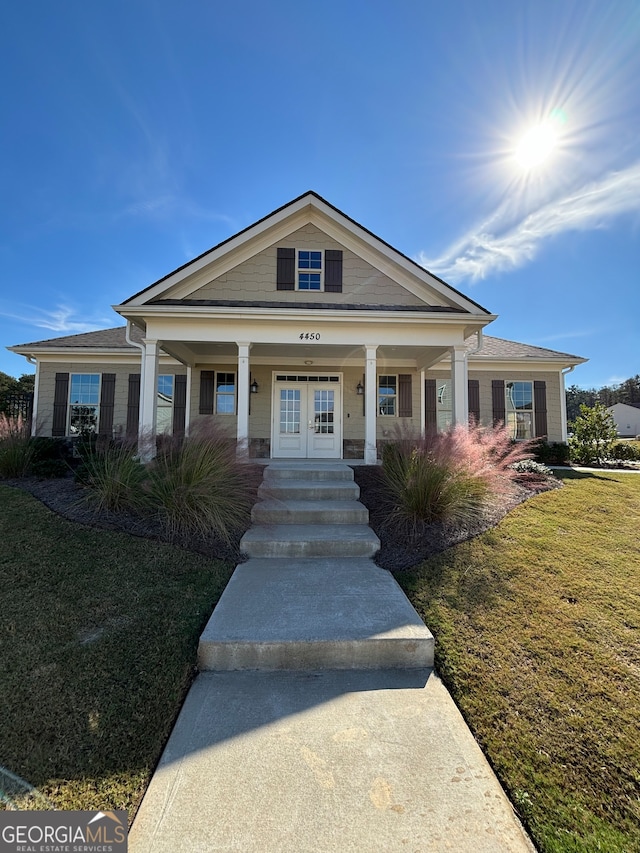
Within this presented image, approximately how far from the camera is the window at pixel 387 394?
1104 centimetres

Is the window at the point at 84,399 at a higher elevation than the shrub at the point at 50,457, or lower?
higher

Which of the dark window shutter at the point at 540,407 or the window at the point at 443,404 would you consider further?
the dark window shutter at the point at 540,407

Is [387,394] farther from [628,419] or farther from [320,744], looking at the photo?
[628,419]

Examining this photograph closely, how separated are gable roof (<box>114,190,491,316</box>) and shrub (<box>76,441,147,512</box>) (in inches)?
169

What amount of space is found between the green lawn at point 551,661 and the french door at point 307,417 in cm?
599

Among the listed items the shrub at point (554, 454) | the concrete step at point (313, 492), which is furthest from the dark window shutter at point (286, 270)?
the shrub at point (554, 454)

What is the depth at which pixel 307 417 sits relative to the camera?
1035 cm

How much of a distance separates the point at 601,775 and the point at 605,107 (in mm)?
10147

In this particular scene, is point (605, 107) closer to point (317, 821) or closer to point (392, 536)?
point (392, 536)

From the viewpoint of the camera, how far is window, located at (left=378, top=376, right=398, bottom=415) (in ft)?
36.2

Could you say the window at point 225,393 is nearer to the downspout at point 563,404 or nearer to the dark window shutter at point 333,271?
→ the dark window shutter at point 333,271

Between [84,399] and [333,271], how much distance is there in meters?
8.83

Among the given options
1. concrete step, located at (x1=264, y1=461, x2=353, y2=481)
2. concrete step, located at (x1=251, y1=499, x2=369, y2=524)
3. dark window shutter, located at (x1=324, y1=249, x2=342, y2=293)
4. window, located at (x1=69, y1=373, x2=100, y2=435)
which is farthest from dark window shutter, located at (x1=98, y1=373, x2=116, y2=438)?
concrete step, located at (x1=251, y1=499, x2=369, y2=524)

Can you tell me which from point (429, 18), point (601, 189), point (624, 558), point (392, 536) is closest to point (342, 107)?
point (429, 18)
